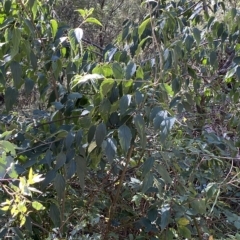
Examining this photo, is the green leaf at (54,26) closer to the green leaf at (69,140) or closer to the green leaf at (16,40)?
the green leaf at (16,40)

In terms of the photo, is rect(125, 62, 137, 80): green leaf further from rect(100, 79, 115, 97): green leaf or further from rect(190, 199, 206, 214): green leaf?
rect(190, 199, 206, 214): green leaf

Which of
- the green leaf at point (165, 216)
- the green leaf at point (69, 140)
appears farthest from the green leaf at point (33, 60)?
the green leaf at point (165, 216)

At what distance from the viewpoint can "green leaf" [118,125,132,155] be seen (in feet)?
3.95

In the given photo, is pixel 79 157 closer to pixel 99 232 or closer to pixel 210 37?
pixel 99 232

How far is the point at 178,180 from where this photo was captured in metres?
1.69

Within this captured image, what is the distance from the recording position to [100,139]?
1.23 m

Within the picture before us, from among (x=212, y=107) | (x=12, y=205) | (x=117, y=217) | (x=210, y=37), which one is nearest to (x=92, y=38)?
(x=212, y=107)

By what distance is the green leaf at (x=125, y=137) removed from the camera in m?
1.21

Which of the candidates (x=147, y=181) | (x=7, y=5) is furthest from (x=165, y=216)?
(x=7, y=5)

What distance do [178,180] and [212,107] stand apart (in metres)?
0.99

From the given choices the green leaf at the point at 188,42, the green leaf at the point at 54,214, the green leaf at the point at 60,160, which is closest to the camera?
the green leaf at the point at 60,160

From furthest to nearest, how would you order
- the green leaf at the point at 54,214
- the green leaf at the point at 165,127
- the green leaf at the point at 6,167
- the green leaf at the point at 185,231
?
the green leaf at the point at 185,231 < the green leaf at the point at 54,214 < the green leaf at the point at 165,127 < the green leaf at the point at 6,167

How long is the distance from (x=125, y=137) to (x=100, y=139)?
0.07m

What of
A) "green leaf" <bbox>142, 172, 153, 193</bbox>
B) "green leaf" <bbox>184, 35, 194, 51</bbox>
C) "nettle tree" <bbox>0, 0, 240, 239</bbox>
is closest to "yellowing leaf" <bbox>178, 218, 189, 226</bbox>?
"nettle tree" <bbox>0, 0, 240, 239</bbox>
